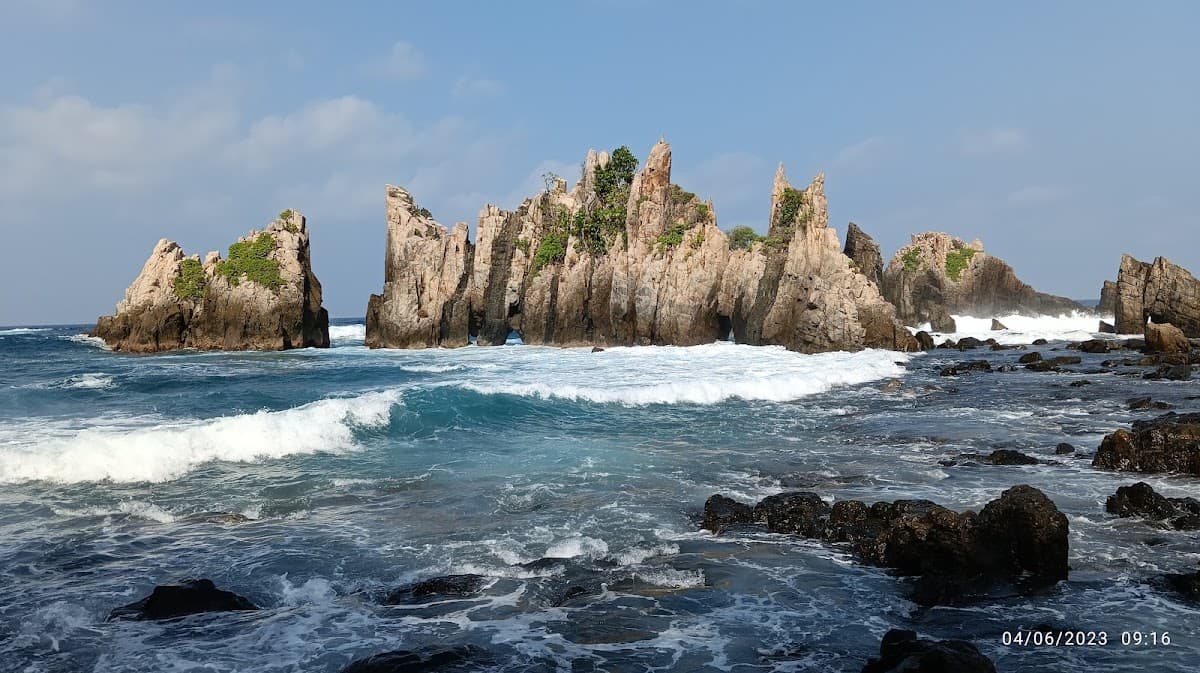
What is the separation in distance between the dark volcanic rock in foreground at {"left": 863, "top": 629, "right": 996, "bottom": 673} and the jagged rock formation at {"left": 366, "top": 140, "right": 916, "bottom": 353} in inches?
1836

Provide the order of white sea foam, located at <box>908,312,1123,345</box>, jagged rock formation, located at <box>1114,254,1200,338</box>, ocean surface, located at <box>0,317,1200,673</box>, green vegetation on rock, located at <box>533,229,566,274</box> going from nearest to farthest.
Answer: ocean surface, located at <box>0,317,1200,673</box> → jagged rock formation, located at <box>1114,254,1200,338</box> → white sea foam, located at <box>908,312,1123,345</box> → green vegetation on rock, located at <box>533,229,566,274</box>

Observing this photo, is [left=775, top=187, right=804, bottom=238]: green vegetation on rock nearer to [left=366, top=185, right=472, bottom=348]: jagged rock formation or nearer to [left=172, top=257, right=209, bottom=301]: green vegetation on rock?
[left=366, top=185, right=472, bottom=348]: jagged rock formation

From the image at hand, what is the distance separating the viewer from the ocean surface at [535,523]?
838 centimetres

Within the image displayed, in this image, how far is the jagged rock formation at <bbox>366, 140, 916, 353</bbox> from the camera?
182ft

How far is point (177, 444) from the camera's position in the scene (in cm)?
1956

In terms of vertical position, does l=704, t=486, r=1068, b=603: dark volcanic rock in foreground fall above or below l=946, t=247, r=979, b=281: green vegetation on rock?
below

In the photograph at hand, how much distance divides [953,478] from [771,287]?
4399 cm

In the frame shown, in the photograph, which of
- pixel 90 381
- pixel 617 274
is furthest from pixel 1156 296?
pixel 90 381

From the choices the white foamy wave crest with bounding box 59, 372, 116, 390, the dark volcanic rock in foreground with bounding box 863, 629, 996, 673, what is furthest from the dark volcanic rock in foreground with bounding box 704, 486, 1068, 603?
the white foamy wave crest with bounding box 59, 372, 116, 390

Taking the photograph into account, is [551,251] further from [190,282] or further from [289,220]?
[190,282]

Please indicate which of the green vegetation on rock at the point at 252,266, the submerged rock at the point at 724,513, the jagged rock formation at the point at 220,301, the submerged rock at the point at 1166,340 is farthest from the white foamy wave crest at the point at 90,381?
the submerged rock at the point at 1166,340

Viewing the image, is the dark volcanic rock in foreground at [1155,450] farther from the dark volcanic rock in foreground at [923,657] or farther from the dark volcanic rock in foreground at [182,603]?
the dark volcanic rock in foreground at [182,603]

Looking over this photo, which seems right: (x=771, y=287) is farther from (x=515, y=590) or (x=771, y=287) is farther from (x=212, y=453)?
(x=515, y=590)

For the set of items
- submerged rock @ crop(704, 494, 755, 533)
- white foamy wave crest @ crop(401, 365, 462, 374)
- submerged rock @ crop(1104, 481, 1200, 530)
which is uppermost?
white foamy wave crest @ crop(401, 365, 462, 374)
